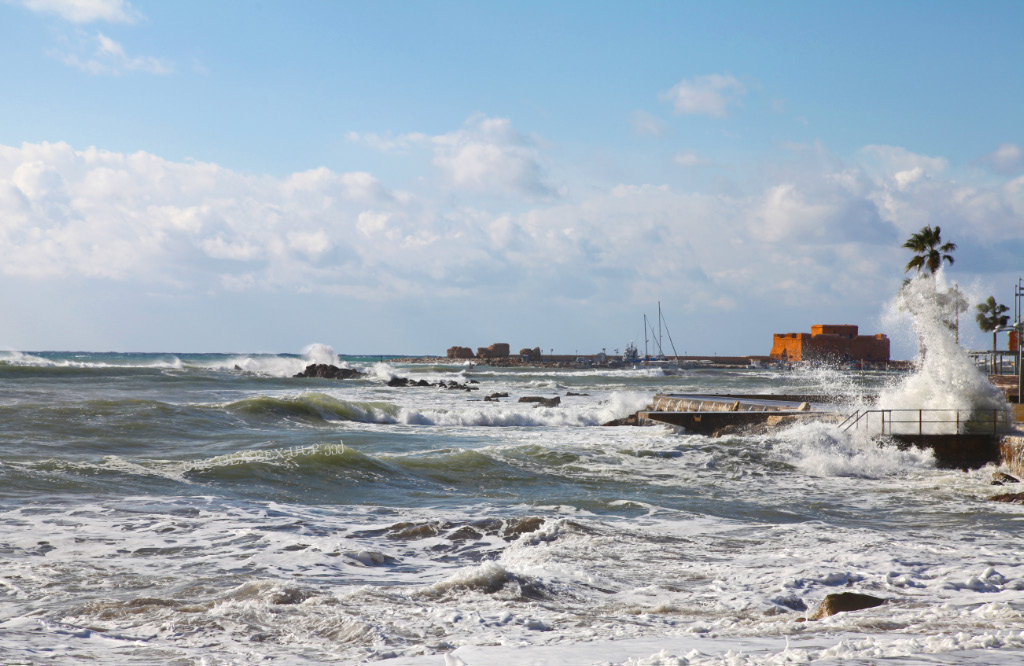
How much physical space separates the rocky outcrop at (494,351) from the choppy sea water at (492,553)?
448 feet

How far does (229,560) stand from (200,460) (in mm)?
7241

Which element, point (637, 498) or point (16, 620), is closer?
point (16, 620)

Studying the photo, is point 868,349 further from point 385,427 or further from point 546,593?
point 546,593

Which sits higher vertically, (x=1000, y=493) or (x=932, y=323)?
(x=932, y=323)

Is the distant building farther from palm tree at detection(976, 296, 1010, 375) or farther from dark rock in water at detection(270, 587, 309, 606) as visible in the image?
dark rock in water at detection(270, 587, 309, 606)

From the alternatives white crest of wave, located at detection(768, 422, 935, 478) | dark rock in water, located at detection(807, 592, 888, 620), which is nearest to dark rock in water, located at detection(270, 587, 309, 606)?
dark rock in water, located at detection(807, 592, 888, 620)

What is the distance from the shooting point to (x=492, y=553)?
812cm

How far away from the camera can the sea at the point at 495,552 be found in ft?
16.8

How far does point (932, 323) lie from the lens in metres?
18.9

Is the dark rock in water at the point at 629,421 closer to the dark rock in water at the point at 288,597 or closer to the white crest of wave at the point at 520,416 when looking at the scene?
the white crest of wave at the point at 520,416

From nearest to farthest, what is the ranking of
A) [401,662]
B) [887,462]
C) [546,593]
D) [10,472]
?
[401,662] < [546,593] < [10,472] < [887,462]

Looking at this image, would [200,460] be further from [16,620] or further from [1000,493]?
[1000,493]

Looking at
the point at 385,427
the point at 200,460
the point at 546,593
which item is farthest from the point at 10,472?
the point at 385,427

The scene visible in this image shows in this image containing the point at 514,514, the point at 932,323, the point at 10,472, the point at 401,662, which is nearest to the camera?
the point at 401,662
